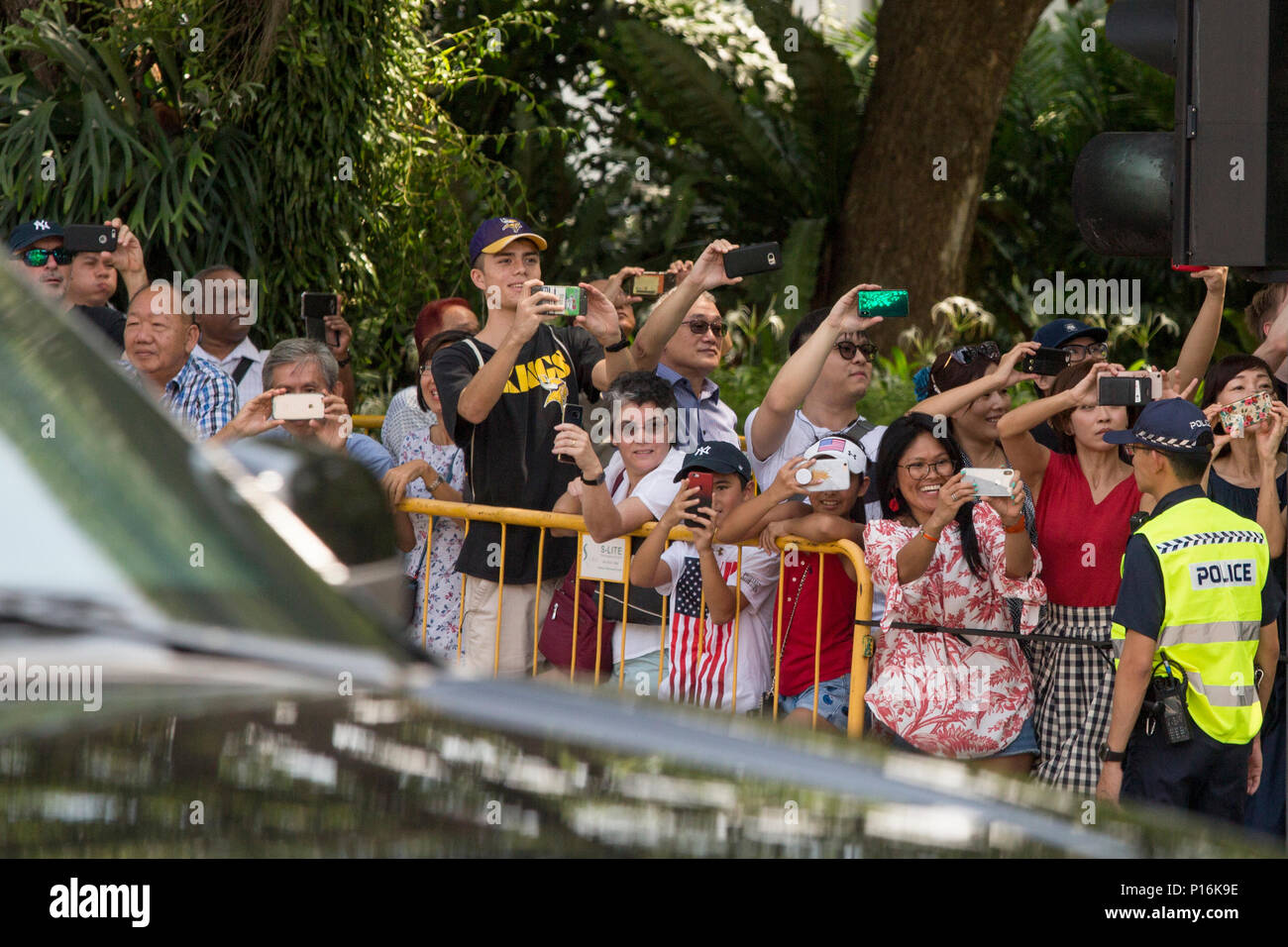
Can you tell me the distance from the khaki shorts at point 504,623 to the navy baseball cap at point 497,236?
1.32 m

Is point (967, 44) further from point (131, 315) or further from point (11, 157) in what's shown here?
point (131, 315)

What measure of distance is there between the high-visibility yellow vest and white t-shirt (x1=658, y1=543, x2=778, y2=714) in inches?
46.7

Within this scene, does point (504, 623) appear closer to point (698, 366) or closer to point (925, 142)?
point (698, 366)

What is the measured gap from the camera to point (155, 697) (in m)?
1.31

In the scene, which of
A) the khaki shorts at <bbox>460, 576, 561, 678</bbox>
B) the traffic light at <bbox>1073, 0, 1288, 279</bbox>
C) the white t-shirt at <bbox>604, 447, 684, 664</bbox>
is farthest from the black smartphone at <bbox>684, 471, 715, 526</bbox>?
the traffic light at <bbox>1073, 0, 1288, 279</bbox>

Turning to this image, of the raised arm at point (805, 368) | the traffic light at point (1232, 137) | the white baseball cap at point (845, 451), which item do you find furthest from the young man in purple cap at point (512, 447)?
the traffic light at point (1232, 137)

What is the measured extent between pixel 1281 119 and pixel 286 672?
3349mm

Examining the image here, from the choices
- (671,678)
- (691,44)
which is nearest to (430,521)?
(671,678)

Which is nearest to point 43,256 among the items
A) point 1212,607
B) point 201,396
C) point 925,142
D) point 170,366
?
point 170,366

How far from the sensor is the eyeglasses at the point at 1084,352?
19.1ft

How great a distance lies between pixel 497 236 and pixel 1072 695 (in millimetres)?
2792

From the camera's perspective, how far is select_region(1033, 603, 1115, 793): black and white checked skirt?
16.6 ft

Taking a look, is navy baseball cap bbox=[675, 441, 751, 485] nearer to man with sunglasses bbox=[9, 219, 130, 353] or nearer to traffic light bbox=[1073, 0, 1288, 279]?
traffic light bbox=[1073, 0, 1288, 279]
